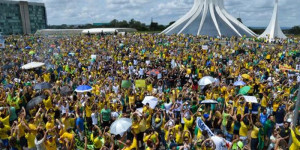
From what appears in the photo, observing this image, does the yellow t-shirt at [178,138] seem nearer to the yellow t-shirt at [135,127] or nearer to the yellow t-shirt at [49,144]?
the yellow t-shirt at [135,127]

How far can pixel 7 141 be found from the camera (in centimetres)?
668

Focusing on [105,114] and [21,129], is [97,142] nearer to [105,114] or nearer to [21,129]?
[105,114]

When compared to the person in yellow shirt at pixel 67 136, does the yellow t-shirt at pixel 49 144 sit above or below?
below

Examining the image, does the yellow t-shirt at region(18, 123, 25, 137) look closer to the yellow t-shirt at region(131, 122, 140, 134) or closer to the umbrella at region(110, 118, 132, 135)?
the umbrella at region(110, 118, 132, 135)

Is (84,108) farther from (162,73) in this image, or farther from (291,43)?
(291,43)

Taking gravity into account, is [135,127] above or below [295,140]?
below

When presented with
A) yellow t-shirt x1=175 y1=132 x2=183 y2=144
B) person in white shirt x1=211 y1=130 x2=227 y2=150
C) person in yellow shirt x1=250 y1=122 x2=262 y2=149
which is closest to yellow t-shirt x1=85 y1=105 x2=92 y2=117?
yellow t-shirt x1=175 y1=132 x2=183 y2=144

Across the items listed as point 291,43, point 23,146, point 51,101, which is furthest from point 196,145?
point 291,43

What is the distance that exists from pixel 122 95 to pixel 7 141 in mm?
4051

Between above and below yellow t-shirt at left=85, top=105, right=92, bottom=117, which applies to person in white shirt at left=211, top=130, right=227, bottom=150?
above

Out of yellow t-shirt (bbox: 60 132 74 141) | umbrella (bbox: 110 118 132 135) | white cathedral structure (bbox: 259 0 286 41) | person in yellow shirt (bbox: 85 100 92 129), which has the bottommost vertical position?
person in yellow shirt (bbox: 85 100 92 129)

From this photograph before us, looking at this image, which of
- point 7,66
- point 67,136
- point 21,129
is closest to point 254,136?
point 67,136

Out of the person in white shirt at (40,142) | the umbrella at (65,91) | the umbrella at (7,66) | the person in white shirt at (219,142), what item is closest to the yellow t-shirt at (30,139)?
the person in white shirt at (40,142)

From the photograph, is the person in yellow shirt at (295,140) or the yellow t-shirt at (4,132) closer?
the person in yellow shirt at (295,140)
